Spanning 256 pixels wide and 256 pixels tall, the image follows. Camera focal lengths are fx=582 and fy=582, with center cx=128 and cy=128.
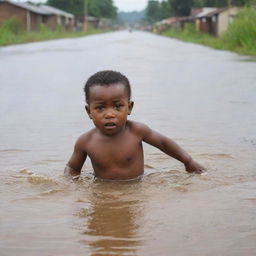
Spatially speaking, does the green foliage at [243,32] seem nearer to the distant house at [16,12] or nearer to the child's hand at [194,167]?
the child's hand at [194,167]

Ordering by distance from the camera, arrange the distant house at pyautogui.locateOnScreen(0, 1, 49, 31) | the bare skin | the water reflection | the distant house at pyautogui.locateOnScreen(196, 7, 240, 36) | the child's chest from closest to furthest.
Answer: the water reflection → the bare skin → the child's chest → the distant house at pyautogui.locateOnScreen(196, 7, 240, 36) → the distant house at pyautogui.locateOnScreen(0, 1, 49, 31)

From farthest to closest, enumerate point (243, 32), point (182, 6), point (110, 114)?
point (182, 6) → point (243, 32) → point (110, 114)

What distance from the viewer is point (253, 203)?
305cm

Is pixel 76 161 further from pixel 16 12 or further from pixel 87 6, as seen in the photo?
pixel 87 6

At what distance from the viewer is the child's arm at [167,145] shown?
12.6 ft

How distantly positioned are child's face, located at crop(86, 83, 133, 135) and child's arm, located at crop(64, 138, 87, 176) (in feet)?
1.32

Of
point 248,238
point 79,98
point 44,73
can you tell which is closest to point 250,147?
point 248,238

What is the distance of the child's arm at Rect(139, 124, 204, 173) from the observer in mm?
3828

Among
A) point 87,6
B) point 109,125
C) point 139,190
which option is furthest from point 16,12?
point 87,6

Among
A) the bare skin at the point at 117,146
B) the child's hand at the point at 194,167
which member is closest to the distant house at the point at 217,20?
the child's hand at the point at 194,167

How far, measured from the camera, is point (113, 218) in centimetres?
286

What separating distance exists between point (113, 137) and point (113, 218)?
97 centimetres

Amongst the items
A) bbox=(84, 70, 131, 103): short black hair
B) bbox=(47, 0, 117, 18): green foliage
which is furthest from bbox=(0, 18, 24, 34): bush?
bbox=(47, 0, 117, 18): green foliage

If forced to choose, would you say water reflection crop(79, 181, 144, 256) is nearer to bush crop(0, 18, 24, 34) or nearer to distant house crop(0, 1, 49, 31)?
bush crop(0, 18, 24, 34)
